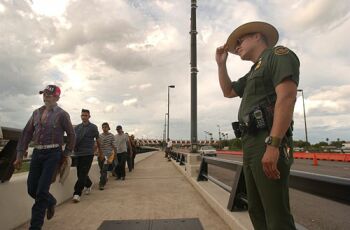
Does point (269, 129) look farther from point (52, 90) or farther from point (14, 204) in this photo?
point (14, 204)

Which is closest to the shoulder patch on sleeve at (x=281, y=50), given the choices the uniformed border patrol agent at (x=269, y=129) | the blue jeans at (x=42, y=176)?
the uniformed border patrol agent at (x=269, y=129)

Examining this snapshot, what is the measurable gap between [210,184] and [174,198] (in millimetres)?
1053

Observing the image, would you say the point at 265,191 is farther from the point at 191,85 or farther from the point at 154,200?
the point at 191,85

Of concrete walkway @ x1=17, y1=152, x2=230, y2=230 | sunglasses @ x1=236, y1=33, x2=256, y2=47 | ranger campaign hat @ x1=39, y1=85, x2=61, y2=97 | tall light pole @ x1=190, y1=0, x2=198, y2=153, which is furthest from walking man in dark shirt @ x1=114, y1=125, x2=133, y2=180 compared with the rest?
sunglasses @ x1=236, y1=33, x2=256, y2=47

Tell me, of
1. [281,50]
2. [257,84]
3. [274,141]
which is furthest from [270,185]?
[281,50]

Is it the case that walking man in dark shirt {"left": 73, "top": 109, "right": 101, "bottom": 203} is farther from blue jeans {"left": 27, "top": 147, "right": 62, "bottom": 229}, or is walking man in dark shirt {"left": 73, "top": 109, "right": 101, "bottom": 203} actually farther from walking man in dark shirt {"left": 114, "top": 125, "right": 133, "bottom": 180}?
walking man in dark shirt {"left": 114, "top": 125, "right": 133, "bottom": 180}

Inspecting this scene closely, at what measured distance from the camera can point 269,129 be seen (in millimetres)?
2494

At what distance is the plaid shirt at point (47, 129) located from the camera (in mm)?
4832

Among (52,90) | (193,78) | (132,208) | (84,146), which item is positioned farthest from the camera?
(193,78)

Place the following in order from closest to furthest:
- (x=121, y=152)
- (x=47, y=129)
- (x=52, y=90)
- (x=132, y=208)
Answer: (x=47, y=129) → (x=52, y=90) → (x=132, y=208) → (x=121, y=152)

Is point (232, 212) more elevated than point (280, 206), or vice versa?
point (280, 206)

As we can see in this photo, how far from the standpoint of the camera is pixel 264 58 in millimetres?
2615

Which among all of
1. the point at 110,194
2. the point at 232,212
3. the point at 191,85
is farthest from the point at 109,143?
the point at 232,212

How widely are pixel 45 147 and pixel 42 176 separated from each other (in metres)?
0.40
